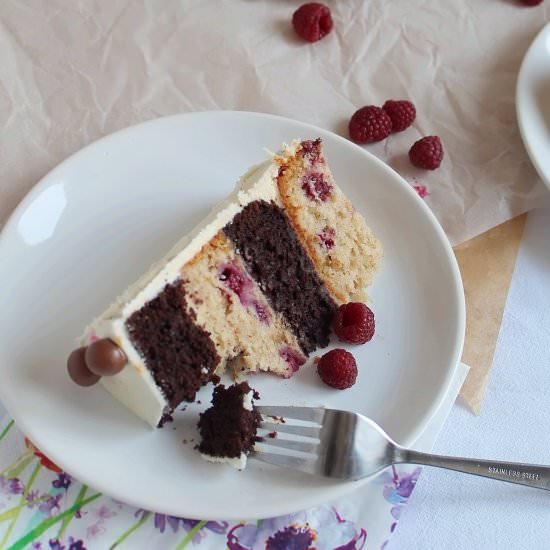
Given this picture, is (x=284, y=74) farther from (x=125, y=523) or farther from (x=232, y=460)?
(x=125, y=523)

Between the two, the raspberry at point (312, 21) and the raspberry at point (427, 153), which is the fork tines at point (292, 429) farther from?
the raspberry at point (312, 21)

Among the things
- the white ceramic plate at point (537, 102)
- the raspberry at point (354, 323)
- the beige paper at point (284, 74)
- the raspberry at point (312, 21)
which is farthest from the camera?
the raspberry at point (312, 21)

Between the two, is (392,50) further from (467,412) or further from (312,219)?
(467,412)

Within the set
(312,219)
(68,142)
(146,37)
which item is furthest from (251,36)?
(312,219)

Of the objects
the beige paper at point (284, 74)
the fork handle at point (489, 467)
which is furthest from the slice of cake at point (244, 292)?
the beige paper at point (284, 74)

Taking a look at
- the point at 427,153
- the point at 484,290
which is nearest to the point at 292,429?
the point at 484,290
